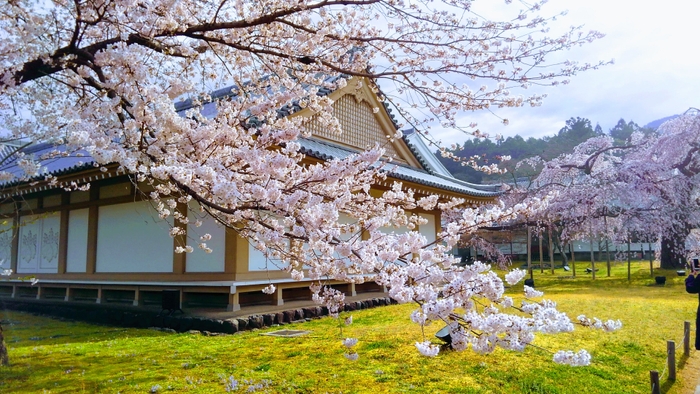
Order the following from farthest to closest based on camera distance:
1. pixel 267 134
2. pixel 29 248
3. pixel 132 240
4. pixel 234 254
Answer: pixel 29 248 → pixel 132 240 → pixel 234 254 → pixel 267 134

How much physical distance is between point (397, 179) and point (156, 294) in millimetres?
5523

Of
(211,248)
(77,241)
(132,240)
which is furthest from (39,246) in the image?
(211,248)

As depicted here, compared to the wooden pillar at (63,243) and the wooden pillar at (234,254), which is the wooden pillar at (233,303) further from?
the wooden pillar at (63,243)

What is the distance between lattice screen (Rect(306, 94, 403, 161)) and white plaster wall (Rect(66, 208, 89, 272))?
5.91 metres

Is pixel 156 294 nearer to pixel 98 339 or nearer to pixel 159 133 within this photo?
pixel 98 339

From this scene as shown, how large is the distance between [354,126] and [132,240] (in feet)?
18.5

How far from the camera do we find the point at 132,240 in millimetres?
9781

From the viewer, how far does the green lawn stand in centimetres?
452

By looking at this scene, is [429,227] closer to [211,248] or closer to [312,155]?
[312,155]

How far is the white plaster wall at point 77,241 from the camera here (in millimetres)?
10906

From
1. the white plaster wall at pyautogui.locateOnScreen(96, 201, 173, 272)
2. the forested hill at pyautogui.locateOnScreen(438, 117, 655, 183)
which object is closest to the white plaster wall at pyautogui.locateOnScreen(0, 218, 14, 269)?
the white plaster wall at pyautogui.locateOnScreen(96, 201, 173, 272)

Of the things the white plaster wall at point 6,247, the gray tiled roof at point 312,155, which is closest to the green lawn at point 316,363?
the gray tiled roof at point 312,155

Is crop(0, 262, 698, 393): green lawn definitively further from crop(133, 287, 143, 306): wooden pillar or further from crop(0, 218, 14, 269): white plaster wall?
crop(0, 218, 14, 269): white plaster wall

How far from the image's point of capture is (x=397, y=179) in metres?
9.84
